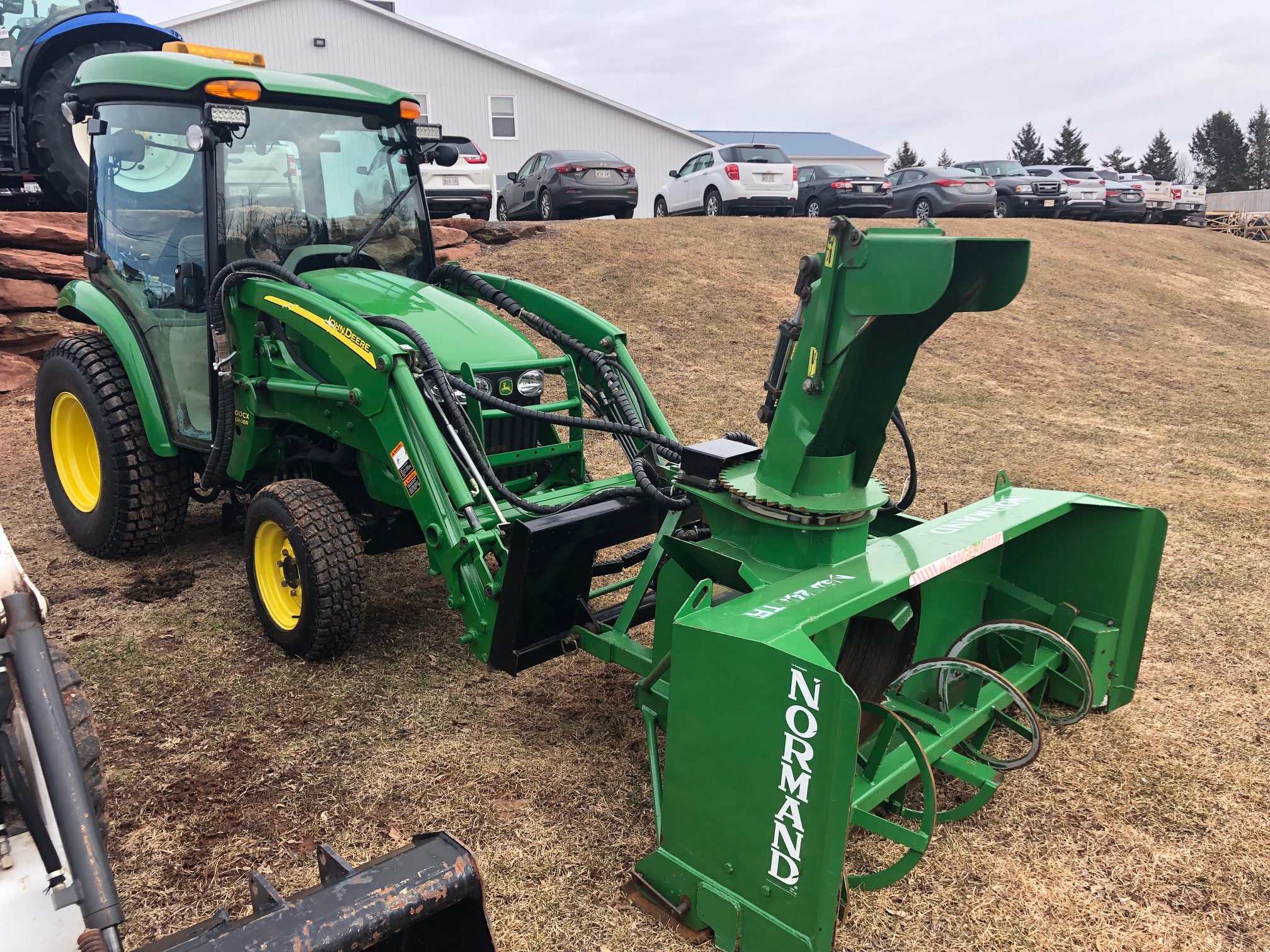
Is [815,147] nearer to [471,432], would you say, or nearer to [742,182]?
[742,182]

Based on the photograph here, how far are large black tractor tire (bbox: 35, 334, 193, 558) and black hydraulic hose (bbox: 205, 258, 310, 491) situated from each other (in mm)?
599

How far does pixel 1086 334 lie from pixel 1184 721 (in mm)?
9900

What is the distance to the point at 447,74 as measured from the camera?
2494 cm

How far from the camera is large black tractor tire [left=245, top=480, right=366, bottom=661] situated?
12.6 ft

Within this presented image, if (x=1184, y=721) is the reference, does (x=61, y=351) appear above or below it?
above

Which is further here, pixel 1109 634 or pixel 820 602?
pixel 1109 634

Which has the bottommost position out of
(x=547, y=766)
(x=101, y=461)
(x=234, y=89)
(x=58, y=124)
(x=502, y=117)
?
(x=547, y=766)

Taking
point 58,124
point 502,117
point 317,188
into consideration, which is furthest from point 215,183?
point 502,117

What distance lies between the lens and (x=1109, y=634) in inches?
146

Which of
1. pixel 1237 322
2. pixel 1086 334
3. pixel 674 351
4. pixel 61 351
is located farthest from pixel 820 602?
pixel 1237 322

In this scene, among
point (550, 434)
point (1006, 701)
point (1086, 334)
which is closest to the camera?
point (1006, 701)

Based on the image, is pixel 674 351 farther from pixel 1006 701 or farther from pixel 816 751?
pixel 816 751

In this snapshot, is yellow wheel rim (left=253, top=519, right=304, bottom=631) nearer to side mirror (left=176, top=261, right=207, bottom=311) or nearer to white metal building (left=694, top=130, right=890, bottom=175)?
side mirror (left=176, top=261, right=207, bottom=311)

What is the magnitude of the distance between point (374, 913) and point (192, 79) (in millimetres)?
3699
